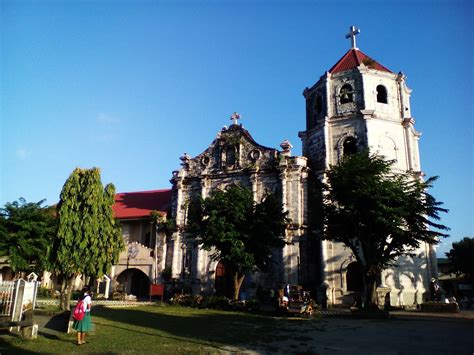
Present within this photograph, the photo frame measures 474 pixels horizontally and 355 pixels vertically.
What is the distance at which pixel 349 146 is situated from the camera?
97.5 ft

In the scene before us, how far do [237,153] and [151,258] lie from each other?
10793 mm

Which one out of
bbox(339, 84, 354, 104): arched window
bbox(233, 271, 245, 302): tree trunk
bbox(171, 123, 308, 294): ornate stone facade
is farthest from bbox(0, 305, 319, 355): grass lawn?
bbox(339, 84, 354, 104): arched window

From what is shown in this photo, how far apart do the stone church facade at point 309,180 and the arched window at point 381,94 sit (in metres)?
0.07

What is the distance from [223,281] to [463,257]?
2742 cm

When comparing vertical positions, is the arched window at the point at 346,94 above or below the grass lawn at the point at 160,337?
above

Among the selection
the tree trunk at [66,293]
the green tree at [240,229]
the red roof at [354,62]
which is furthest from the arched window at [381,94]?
the tree trunk at [66,293]

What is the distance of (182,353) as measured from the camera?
31.7ft

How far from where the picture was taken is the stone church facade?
1037 inches

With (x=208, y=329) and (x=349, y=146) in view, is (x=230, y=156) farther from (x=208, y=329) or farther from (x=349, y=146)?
(x=208, y=329)

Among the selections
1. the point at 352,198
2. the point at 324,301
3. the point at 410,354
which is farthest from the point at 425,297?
the point at 410,354

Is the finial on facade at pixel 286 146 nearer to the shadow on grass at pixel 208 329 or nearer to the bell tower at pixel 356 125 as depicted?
the bell tower at pixel 356 125

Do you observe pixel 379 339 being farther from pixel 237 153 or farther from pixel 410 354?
pixel 237 153

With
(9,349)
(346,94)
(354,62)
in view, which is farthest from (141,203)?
(9,349)

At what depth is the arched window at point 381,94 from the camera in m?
30.3
